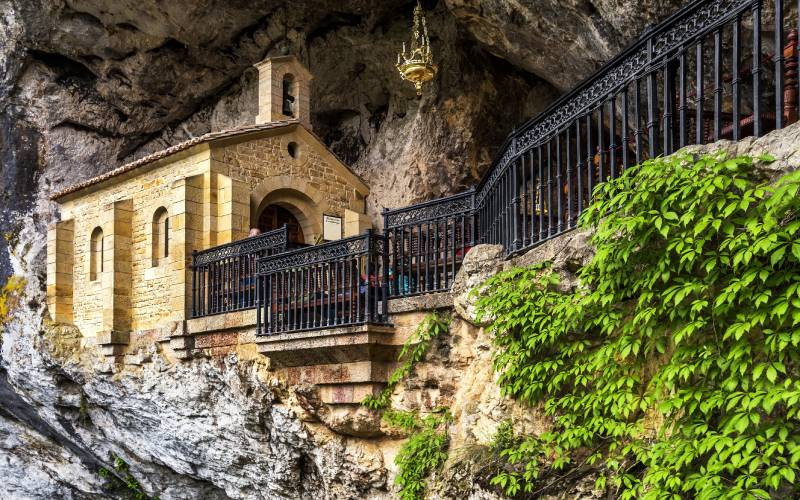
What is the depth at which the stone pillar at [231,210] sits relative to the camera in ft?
40.2

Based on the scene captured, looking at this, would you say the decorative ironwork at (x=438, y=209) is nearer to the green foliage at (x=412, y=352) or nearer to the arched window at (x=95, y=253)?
the green foliage at (x=412, y=352)

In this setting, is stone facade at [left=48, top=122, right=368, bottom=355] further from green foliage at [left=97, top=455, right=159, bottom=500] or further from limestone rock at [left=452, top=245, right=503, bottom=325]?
limestone rock at [left=452, top=245, right=503, bottom=325]

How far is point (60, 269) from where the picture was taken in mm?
A: 15203

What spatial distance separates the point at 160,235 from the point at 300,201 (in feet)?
9.02

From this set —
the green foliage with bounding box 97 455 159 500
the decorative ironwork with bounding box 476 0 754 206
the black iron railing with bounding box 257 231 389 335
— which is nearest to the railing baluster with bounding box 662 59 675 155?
the decorative ironwork with bounding box 476 0 754 206

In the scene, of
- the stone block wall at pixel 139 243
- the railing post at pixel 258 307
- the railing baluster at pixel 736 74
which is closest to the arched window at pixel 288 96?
the stone block wall at pixel 139 243

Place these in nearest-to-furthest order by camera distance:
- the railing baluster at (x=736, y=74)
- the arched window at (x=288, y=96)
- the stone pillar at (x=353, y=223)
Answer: the railing baluster at (x=736, y=74) < the stone pillar at (x=353, y=223) < the arched window at (x=288, y=96)

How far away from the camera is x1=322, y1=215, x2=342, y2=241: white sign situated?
14188 mm

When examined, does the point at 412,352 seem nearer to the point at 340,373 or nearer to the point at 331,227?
the point at 340,373

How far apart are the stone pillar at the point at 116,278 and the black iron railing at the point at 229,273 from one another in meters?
2.24

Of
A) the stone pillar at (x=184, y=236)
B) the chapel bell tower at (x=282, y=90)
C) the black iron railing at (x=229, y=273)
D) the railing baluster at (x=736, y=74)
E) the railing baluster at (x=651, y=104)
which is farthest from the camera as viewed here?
the chapel bell tower at (x=282, y=90)

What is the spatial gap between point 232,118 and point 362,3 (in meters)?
4.77

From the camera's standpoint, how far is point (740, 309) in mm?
4270

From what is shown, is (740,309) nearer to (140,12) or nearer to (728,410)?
(728,410)
